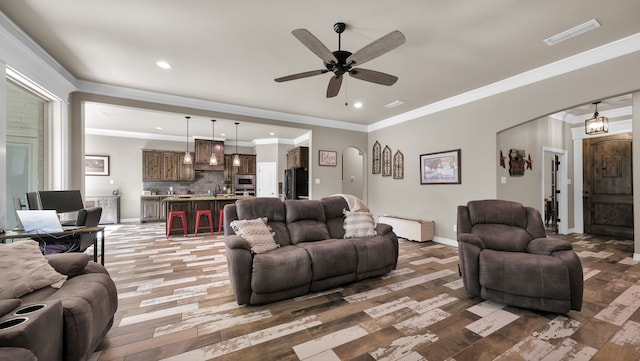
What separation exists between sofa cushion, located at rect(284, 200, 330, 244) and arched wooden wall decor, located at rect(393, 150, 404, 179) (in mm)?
3113

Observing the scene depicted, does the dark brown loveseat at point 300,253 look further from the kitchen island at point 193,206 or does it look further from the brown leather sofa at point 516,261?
the kitchen island at point 193,206

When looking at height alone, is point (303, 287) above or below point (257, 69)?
below

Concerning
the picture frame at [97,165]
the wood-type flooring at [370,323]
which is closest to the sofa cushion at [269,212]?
the wood-type flooring at [370,323]

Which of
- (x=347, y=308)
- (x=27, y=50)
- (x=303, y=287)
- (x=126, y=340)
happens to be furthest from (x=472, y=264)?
(x=27, y=50)

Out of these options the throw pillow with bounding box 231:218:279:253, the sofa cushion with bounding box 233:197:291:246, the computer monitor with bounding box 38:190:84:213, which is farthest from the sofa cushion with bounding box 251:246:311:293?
the computer monitor with bounding box 38:190:84:213

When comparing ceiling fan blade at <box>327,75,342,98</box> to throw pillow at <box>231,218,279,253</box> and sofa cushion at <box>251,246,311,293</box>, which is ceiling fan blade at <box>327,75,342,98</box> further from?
sofa cushion at <box>251,246,311,293</box>

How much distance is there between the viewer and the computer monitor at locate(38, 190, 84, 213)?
2881 mm

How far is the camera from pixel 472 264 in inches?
102

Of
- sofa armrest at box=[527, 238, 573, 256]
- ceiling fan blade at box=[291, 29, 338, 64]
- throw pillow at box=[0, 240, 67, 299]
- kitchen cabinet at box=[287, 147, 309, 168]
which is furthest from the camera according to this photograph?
kitchen cabinet at box=[287, 147, 309, 168]

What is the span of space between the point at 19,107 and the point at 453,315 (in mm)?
5520

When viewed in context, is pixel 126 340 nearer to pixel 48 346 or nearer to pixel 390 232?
pixel 48 346

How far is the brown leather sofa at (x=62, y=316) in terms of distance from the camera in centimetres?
110

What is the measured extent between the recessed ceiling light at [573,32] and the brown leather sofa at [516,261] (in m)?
1.91

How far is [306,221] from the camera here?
3.42 metres
